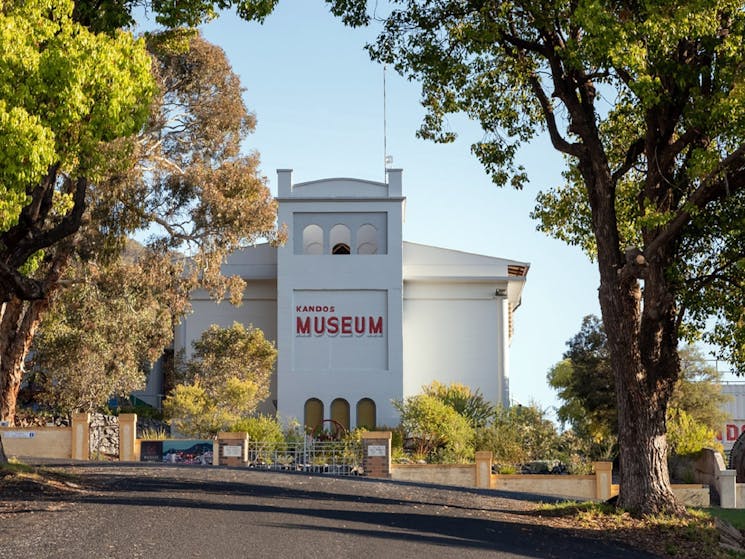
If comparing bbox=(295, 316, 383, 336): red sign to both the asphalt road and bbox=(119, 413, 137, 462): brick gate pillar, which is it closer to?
bbox=(119, 413, 137, 462): brick gate pillar

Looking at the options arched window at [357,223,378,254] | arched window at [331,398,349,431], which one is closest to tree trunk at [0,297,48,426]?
arched window at [331,398,349,431]

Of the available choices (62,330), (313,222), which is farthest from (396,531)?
(313,222)

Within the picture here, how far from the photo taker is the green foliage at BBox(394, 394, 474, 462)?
114 ft

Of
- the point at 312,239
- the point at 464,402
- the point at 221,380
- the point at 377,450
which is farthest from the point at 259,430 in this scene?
the point at 312,239

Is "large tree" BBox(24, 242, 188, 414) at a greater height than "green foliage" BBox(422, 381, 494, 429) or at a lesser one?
greater

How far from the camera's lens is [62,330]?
3719 centimetres

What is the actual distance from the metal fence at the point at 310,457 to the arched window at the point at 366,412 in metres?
15.1

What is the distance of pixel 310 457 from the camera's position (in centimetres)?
3031

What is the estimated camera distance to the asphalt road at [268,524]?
13289 mm

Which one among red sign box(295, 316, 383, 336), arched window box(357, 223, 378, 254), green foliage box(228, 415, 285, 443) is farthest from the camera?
arched window box(357, 223, 378, 254)

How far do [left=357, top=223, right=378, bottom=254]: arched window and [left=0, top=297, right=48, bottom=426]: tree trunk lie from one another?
1833 centimetres

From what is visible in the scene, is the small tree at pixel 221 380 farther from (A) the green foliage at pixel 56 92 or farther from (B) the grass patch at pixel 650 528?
(A) the green foliage at pixel 56 92

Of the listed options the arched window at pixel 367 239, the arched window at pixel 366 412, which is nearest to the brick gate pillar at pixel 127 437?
the arched window at pixel 366 412

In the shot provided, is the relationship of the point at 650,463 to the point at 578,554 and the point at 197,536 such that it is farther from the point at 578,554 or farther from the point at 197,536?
the point at 197,536
